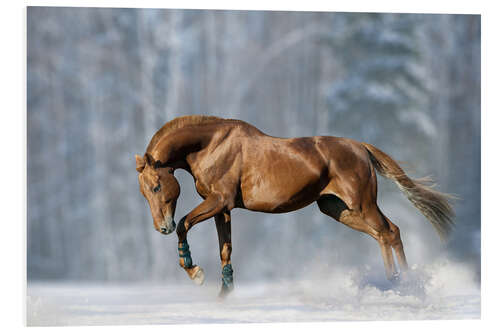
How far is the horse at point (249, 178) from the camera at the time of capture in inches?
306

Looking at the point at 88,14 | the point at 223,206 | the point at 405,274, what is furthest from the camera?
the point at 88,14

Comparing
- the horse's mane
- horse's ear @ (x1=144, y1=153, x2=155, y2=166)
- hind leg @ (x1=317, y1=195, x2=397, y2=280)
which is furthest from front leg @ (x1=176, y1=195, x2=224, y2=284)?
hind leg @ (x1=317, y1=195, x2=397, y2=280)

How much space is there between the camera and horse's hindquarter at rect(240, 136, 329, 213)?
7930 mm

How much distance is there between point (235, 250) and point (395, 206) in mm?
1858

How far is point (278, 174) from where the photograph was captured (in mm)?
7957

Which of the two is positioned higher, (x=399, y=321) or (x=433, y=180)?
(x=433, y=180)

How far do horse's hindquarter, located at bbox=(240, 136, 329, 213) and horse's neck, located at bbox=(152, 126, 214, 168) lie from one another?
39 centimetres

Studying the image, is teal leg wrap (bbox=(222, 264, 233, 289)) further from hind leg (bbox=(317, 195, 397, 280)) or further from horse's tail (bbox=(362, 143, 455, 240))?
horse's tail (bbox=(362, 143, 455, 240))

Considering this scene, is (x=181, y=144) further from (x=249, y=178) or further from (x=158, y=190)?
(x=249, y=178)

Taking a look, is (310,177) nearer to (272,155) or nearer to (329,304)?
(272,155)

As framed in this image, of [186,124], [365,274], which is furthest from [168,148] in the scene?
[365,274]

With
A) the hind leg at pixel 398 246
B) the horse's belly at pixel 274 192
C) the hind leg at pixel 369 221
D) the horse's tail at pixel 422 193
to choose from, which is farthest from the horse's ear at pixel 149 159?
the hind leg at pixel 398 246

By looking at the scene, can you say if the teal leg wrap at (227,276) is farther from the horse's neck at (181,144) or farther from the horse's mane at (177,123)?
the horse's mane at (177,123)
